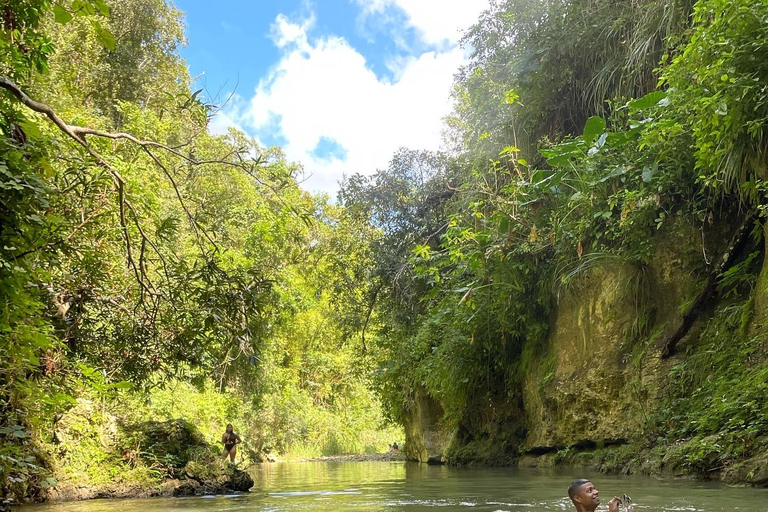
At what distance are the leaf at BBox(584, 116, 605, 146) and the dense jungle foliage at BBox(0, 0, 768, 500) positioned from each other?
0.03 meters

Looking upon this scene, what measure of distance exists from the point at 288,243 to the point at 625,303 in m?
18.0

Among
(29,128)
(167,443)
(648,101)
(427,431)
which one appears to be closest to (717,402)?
(648,101)

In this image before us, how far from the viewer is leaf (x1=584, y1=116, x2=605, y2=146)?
863cm

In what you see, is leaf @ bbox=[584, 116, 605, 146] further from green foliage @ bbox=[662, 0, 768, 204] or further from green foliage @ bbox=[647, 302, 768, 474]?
green foliage @ bbox=[647, 302, 768, 474]

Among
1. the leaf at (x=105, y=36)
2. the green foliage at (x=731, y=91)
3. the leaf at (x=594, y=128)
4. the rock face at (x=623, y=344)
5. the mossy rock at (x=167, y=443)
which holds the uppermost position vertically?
the leaf at (x=594, y=128)

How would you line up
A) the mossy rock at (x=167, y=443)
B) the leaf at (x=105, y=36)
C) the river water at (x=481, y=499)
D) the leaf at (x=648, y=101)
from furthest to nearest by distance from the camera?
the mossy rock at (x=167, y=443) → the leaf at (x=648, y=101) → the river water at (x=481, y=499) → the leaf at (x=105, y=36)

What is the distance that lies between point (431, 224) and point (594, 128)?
8950 mm

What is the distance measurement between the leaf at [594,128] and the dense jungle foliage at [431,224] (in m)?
0.03

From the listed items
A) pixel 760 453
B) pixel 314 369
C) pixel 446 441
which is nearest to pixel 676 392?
pixel 760 453

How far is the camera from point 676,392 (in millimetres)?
8391

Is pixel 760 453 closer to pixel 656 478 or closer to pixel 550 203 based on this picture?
pixel 656 478

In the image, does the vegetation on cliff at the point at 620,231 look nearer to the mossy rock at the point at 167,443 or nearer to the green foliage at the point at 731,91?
the green foliage at the point at 731,91

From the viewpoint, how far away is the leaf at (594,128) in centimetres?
863

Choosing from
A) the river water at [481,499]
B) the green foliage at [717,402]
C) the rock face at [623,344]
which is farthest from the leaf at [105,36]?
the rock face at [623,344]
